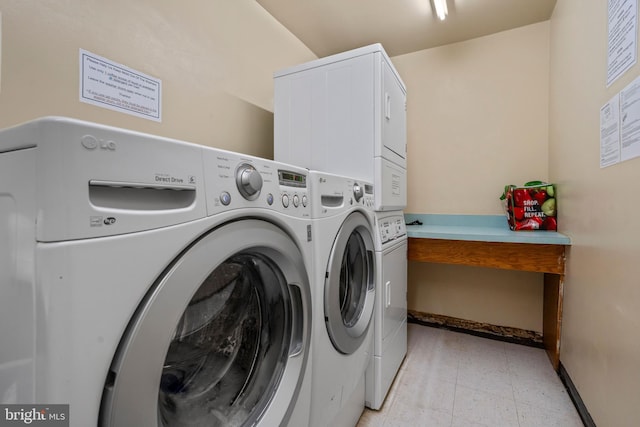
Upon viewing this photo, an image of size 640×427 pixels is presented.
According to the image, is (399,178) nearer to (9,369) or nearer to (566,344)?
(566,344)

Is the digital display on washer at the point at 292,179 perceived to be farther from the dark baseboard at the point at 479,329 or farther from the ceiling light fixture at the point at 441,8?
the dark baseboard at the point at 479,329

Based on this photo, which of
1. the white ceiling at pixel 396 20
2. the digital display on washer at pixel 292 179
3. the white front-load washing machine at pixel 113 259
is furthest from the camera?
the white ceiling at pixel 396 20

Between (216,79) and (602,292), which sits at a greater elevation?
(216,79)

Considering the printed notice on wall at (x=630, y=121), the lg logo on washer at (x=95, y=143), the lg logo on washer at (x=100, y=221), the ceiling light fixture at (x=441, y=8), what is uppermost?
the ceiling light fixture at (x=441, y=8)

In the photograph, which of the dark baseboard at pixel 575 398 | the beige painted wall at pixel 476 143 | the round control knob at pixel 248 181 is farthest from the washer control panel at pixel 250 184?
the beige painted wall at pixel 476 143

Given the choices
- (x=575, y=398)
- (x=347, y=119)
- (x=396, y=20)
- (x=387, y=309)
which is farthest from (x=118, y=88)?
(x=575, y=398)

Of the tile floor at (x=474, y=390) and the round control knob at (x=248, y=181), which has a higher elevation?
the round control knob at (x=248, y=181)

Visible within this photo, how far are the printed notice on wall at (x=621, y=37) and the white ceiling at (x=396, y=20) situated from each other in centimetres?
99

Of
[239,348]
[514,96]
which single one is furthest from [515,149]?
[239,348]

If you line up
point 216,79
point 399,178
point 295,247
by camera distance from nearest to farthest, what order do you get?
point 295,247 < point 216,79 < point 399,178

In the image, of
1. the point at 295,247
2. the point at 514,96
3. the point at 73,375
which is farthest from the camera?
the point at 514,96

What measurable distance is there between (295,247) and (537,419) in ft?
4.85

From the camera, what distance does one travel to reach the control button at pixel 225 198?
22.3 inches

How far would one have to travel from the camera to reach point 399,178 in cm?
174
